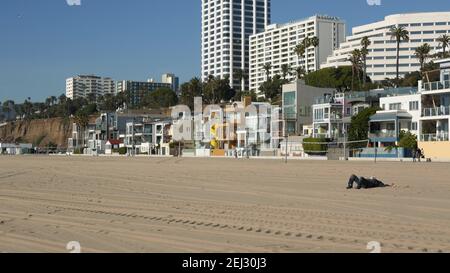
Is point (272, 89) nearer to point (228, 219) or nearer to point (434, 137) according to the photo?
point (434, 137)

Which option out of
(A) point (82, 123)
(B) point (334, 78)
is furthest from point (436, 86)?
(A) point (82, 123)

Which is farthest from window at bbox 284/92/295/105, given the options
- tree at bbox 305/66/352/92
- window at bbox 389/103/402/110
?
tree at bbox 305/66/352/92

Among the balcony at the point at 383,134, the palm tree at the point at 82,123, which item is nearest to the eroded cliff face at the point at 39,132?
the palm tree at the point at 82,123

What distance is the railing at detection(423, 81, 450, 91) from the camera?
163ft

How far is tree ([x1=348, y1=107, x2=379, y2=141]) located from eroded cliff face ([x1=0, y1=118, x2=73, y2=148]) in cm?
11530

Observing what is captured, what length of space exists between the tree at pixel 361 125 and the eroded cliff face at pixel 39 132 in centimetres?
11530

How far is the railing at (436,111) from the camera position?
49.3 metres

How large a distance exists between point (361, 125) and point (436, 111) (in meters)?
8.83

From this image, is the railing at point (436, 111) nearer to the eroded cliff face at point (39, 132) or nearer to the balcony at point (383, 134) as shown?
the balcony at point (383, 134)

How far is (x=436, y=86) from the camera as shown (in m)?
51.0

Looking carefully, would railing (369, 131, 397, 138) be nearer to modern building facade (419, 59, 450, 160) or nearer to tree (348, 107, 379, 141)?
tree (348, 107, 379, 141)
